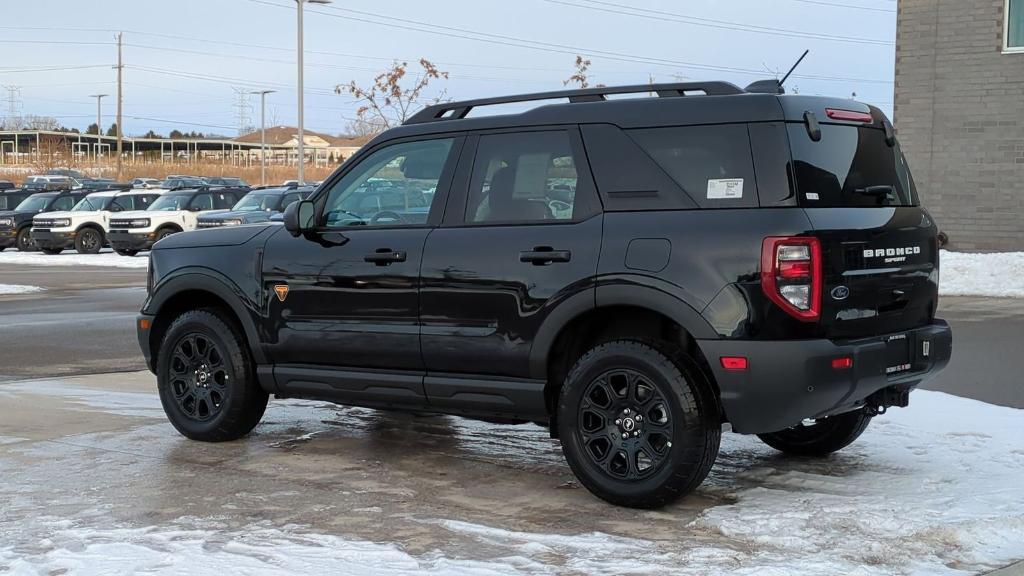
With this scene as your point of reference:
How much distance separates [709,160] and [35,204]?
111ft

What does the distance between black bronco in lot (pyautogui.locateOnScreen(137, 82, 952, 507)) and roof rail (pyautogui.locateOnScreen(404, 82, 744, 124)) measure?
2 centimetres

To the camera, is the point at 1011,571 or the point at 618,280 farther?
the point at 618,280

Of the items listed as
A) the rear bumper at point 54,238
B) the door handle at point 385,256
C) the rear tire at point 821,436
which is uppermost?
the door handle at point 385,256

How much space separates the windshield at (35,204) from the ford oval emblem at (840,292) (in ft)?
111

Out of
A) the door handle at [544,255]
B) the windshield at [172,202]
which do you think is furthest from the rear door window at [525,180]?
the windshield at [172,202]

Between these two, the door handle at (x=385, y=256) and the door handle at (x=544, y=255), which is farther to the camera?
the door handle at (x=385, y=256)

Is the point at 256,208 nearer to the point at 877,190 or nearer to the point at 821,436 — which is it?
the point at 821,436

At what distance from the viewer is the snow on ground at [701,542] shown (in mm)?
5027

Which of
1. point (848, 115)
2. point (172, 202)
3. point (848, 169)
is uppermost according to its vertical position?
point (848, 115)

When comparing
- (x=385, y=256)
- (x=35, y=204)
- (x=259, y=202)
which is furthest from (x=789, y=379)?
(x=35, y=204)

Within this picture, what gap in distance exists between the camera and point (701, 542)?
5422mm

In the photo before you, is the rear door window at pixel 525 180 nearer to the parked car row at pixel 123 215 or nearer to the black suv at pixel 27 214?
the parked car row at pixel 123 215

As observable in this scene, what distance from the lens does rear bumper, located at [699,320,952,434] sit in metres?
5.57

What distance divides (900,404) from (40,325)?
1158cm
